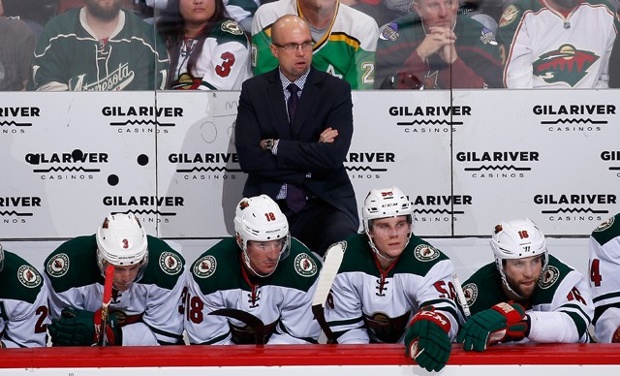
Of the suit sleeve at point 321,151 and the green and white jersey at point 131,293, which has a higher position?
the suit sleeve at point 321,151

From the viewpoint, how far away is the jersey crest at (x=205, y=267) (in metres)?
5.07

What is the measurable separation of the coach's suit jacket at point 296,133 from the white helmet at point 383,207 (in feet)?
3.01

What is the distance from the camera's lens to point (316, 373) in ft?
13.1

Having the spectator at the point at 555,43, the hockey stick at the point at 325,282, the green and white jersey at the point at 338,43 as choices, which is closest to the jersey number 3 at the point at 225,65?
the green and white jersey at the point at 338,43

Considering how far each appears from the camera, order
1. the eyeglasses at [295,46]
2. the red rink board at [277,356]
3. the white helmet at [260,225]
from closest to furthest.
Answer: the red rink board at [277,356] < the white helmet at [260,225] < the eyeglasses at [295,46]

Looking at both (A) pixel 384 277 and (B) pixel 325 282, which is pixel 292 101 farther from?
(B) pixel 325 282

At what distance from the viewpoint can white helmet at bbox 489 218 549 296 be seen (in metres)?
4.81

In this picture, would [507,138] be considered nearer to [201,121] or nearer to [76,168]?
[201,121]

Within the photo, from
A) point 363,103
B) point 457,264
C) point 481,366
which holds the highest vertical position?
point 363,103

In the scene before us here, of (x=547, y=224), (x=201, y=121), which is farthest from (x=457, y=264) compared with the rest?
(x=201, y=121)

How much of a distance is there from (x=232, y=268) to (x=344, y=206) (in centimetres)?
123

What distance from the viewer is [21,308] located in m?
4.91

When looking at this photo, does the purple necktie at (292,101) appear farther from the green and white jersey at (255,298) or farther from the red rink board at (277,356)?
the red rink board at (277,356)

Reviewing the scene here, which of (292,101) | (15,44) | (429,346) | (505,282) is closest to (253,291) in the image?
(505,282)
